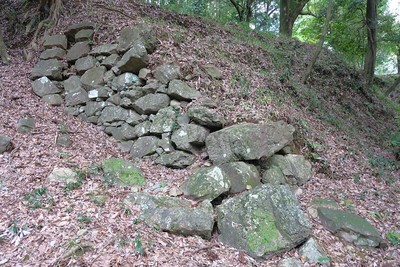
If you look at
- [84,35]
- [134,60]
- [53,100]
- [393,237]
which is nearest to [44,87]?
[53,100]

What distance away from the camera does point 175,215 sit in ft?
13.1

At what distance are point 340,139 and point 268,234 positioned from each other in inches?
177

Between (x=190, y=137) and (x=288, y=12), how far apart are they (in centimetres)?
1217

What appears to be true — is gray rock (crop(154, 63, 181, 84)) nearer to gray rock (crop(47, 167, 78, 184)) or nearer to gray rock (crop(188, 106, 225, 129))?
gray rock (crop(188, 106, 225, 129))

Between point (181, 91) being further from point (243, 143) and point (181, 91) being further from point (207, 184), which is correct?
A: point (207, 184)

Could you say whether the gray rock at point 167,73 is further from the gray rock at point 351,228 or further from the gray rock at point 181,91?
the gray rock at point 351,228

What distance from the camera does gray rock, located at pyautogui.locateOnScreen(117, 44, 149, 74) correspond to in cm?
641

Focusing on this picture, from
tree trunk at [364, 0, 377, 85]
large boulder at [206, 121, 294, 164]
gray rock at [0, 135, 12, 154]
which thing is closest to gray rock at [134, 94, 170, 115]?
large boulder at [206, 121, 294, 164]

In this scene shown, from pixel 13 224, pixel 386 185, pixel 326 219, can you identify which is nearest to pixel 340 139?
pixel 386 185

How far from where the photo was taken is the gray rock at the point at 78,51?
750 cm

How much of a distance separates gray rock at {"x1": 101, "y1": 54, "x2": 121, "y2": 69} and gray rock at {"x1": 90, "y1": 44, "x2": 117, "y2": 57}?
108 mm

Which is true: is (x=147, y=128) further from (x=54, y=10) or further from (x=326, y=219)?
(x=54, y=10)

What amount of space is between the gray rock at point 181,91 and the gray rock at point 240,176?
179cm

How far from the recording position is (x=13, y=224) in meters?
3.55
